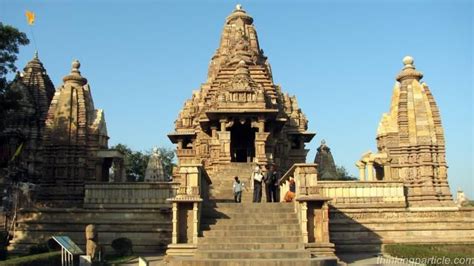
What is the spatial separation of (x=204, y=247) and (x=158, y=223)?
203 inches

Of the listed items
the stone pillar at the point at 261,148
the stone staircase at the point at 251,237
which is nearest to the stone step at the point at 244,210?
the stone staircase at the point at 251,237

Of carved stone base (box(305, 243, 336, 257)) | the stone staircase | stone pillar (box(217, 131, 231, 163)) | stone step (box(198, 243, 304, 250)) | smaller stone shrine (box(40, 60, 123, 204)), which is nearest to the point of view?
the stone staircase

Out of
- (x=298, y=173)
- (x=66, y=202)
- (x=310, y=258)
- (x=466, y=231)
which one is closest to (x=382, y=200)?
(x=466, y=231)

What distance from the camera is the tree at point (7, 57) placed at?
55.3 feet

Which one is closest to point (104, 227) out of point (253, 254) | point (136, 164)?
point (253, 254)

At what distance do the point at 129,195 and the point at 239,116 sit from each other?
728cm

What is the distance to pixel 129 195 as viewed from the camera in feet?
64.2

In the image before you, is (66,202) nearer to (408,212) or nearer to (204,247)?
(204,247)

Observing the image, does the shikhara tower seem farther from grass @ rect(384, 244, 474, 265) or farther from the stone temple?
grass @ rect(384, 244, 474, 265)

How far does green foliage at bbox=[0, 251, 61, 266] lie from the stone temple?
3008 millimetres

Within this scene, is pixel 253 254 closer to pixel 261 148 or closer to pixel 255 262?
pixel 255 262

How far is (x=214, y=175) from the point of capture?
2327 centimetres

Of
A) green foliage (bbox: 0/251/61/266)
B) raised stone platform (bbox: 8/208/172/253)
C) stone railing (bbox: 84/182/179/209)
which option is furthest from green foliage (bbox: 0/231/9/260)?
stone railing (bbox: 84/182/179/209)

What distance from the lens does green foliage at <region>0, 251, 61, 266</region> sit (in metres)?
11.1
